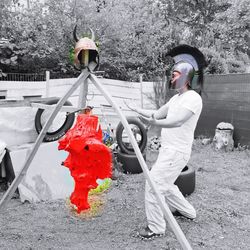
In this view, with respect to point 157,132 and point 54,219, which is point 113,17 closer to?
point 157,132

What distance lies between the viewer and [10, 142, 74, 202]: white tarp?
15.0ft

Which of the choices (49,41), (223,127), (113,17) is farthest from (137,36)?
(223,127)

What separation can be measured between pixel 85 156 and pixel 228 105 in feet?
21.3

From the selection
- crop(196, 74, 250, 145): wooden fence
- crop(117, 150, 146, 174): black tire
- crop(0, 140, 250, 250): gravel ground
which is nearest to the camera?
crop(0, 140, 250, 250): gravel ground

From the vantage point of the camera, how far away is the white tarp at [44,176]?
4562mm

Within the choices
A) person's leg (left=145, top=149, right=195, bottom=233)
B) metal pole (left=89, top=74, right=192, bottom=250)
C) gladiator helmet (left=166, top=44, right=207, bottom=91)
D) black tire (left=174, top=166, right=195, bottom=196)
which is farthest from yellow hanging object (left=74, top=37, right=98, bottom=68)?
black tire (left=174, top=166, right=195, bottom=196)

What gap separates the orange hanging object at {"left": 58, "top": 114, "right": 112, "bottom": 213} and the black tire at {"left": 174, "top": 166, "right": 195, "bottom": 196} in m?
2.30

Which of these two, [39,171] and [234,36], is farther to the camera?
[234,36]

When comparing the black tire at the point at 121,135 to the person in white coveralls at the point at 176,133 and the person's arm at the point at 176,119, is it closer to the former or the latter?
the person in white coveralls at the point at 176,133

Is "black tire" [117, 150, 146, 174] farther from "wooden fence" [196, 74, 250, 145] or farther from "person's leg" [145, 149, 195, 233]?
"wooden fence" [196, 74, 250, 145]

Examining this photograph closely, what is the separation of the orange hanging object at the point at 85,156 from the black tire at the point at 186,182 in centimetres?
230

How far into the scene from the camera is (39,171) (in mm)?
4691

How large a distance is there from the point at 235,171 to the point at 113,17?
5.87 metres

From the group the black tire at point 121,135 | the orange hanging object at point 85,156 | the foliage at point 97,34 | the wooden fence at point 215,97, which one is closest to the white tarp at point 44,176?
the black tire at point 121,135
